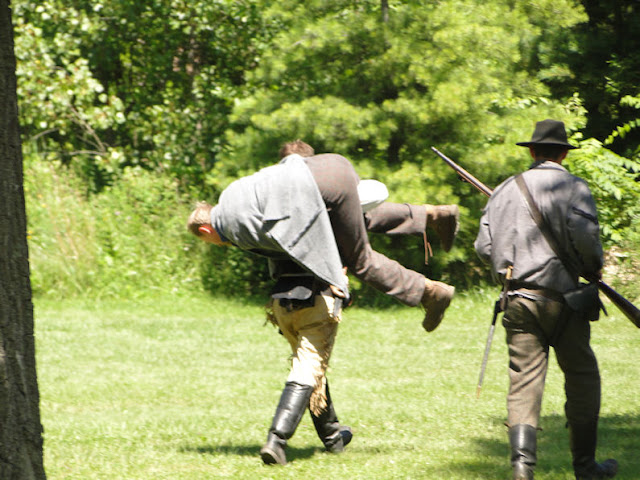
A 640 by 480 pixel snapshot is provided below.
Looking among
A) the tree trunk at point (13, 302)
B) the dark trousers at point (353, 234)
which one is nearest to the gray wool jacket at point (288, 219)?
the dark trousers at point (353, 234)

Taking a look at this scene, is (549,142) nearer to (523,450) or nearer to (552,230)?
(552,230)

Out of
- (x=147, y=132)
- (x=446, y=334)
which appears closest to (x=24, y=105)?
(x=147, y=132)

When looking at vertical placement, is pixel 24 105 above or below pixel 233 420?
above

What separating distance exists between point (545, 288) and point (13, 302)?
263 centimetres

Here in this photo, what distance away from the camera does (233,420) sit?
701 cm

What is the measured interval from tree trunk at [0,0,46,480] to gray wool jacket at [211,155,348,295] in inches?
67.1

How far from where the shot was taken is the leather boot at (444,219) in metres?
5.59

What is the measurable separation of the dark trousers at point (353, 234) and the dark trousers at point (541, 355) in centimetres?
63

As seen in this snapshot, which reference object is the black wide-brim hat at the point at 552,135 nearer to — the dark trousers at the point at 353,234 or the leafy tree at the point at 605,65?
the dark trousers at the point at 353,234

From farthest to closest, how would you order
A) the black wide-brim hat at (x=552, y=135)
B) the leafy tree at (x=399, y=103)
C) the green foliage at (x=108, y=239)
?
the green foliage at (x=108, y=239), the leafy tree at (x=399, y=103), the black wide-brim hat at (x=552, y=135)

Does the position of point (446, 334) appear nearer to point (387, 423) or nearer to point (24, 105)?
point (387, 423)

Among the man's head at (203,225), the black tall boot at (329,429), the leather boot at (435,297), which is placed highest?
the man's head at (203,225)

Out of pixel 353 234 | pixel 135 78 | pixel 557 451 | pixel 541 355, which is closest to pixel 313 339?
pixel 353 234

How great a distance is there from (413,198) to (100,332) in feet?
13.9
